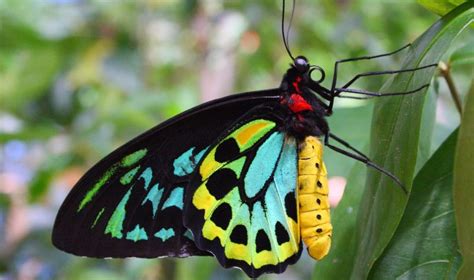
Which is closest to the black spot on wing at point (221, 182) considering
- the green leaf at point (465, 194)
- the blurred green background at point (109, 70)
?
the green leaf at point (465, 194)

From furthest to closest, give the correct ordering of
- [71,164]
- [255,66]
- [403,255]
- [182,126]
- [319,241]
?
[255,66] < [71,164] < [182,126] < [319,241] < [403,255]

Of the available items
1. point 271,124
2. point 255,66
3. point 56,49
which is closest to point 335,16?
point 255,66

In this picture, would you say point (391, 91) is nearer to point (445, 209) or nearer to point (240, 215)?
point (445, 209)

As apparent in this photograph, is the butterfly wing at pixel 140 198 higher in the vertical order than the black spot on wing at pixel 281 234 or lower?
higher

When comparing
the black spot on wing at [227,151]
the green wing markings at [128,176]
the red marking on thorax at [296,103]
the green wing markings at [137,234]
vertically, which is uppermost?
the red marking on thorax at [296,103]

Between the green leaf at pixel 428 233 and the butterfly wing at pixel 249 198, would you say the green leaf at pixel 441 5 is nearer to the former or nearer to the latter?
the green leaf at pixel 428 233

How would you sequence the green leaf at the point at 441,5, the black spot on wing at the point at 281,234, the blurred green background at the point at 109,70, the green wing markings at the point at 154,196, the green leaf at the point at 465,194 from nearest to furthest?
the green leaf at the point at 465,194 < the green leaf at the point at 441,5 < the black spot on wing at the point at 281,234 < the green wing markings at the point at 154,196 < the blurred green background at the point at 109,70

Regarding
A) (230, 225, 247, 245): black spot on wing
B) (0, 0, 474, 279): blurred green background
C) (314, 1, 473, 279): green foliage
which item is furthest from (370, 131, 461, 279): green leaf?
(0, 0, 474, 279): blurred green background
